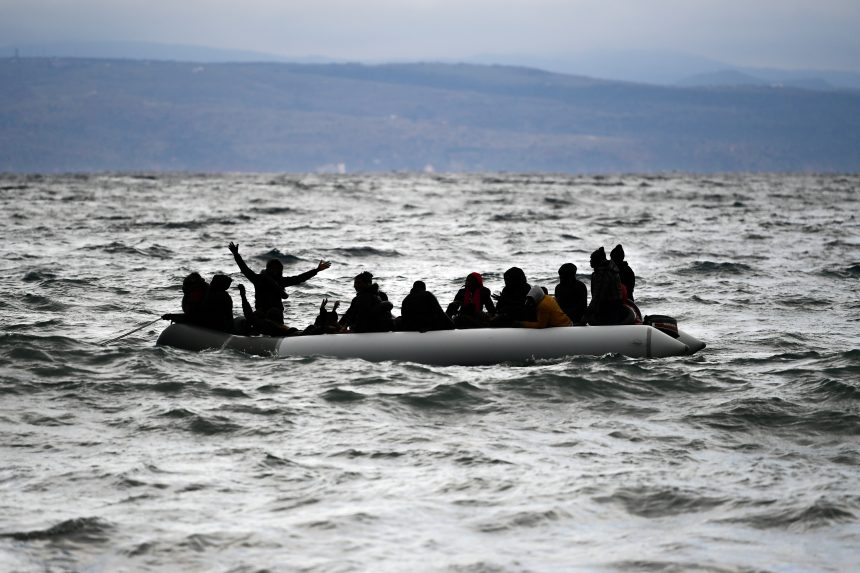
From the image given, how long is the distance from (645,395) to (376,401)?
9.99 feet

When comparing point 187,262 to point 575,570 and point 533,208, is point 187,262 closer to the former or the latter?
point 575,570

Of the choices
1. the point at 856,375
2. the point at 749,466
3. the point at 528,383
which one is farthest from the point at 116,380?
the point at 856,375

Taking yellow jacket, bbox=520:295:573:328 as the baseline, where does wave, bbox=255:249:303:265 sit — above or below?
below

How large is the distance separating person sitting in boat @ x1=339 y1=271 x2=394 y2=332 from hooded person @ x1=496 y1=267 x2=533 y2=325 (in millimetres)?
1447

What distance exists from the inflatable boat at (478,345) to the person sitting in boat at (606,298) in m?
0.32

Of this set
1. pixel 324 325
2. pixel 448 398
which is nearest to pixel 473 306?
pixel 324 325

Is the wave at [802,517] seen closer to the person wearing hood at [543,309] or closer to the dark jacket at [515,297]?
the person wearing hood at [543,309]

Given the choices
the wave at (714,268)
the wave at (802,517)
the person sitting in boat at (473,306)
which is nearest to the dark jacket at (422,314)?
the person sitting in boat at (473,306)

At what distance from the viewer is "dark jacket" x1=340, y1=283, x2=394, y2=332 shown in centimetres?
1400

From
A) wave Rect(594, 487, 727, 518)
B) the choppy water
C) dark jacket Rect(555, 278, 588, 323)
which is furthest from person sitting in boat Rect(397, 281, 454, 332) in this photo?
wave Rect(594, 487, 727, 518)

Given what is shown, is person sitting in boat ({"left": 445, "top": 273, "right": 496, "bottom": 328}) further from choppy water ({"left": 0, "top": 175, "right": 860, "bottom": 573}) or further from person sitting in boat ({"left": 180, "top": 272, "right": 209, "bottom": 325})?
person sitting in boat ({"left": 180, "top": 272, "right": 209, "bottom": 325})

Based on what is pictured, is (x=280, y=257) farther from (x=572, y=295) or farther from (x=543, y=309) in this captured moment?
(x=543, y=309)

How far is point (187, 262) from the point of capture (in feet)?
97.0

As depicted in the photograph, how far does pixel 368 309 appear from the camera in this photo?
1405 cm
